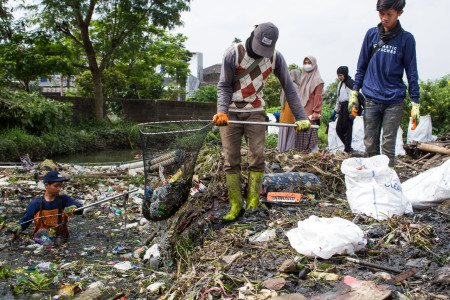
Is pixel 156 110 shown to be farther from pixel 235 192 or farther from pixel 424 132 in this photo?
pixel 235 192

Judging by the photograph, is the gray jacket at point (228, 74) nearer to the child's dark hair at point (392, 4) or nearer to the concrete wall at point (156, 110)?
the child's dark hair at point (392, 4)

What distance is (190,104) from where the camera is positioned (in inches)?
785

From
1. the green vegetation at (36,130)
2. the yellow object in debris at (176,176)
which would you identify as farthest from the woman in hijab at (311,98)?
the green vegetation at (36,130)

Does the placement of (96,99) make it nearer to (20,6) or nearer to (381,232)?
(20,6)

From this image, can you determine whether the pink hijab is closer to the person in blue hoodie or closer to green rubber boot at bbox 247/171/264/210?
the person in blue hoodie

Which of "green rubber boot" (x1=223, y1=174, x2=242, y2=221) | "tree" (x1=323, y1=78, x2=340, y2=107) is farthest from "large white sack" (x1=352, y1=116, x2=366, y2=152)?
"tree" (x1=323, y1=78, x2=340, y2=107)

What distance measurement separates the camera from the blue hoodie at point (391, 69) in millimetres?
3709

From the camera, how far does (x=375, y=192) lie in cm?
316

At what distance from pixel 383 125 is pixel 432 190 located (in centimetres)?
76

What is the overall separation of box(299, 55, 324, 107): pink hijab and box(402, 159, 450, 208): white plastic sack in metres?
3.15

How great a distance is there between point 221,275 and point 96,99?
15.6 meters

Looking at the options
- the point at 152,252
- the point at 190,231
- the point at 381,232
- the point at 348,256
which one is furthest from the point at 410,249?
the point at 152,252

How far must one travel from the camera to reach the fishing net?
134 inches

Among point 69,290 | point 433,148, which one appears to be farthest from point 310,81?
point 69,290
